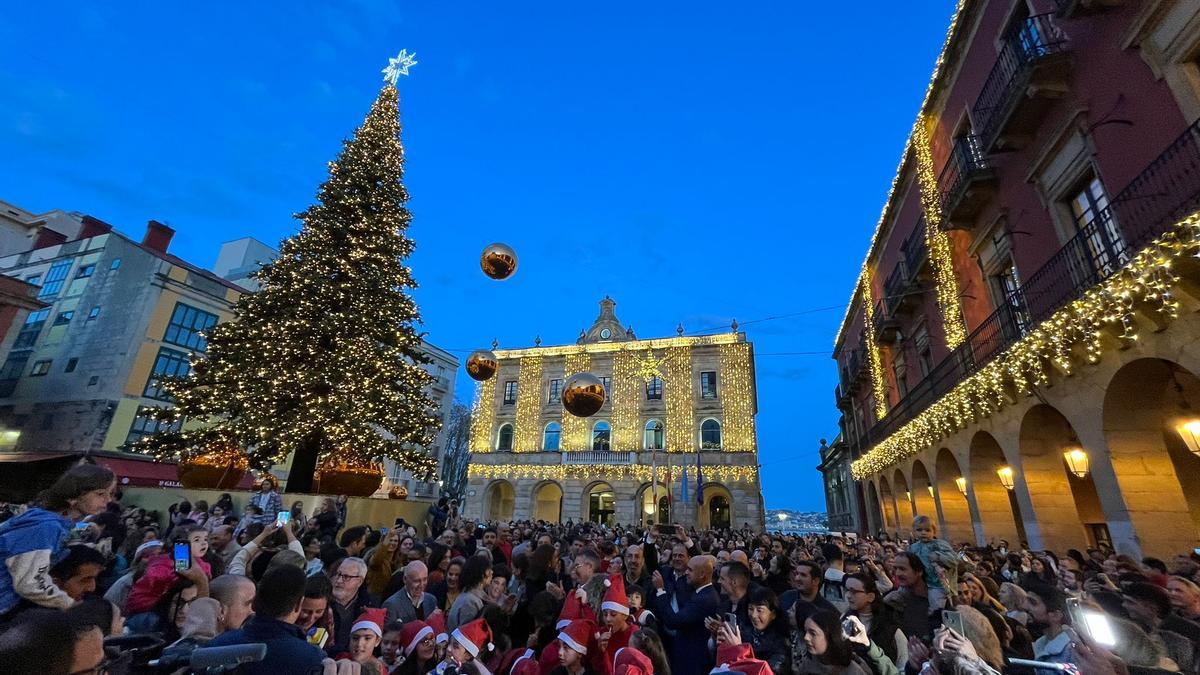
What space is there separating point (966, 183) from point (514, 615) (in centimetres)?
1349

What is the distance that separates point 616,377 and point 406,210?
866 inches

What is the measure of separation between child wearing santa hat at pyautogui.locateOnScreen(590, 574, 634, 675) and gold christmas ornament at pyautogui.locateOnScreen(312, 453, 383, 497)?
12104 mm

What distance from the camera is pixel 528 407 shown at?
36.8m

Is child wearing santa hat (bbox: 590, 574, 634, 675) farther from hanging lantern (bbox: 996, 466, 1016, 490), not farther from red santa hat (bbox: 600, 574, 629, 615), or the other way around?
hanging lantern (bbox: 996, 466, 1016, 490)

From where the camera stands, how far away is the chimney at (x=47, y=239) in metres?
27.8

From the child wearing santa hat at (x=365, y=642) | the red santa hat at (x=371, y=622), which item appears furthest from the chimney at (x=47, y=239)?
the child wearing santa hat at (x=365, y=642)

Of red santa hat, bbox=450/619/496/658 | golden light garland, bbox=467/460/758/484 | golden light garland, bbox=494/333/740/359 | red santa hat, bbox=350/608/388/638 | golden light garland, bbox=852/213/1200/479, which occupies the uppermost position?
golden light garland, bbox=494/333/740/359

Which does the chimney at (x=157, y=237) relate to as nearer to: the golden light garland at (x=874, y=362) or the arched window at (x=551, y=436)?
the arched window at (x=551, y=436)

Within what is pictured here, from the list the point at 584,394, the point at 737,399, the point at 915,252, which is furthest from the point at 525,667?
the point at 737,399

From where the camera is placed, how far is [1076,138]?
8758mm

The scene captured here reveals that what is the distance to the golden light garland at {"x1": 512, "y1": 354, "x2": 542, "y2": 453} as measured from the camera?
117ft

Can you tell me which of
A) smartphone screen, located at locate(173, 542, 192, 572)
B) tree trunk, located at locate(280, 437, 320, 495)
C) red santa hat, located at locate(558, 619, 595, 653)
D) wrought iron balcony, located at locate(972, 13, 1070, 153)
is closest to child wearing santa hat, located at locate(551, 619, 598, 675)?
red santa hat, located at locate(558, 619, 595, 653)

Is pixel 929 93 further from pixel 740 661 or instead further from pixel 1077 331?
pixel 740 661

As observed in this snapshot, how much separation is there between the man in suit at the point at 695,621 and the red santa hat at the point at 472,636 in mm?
2008
